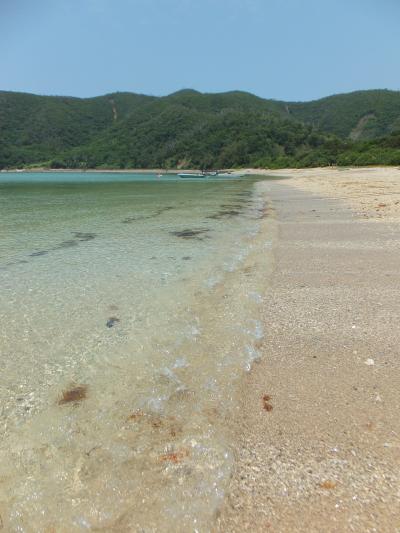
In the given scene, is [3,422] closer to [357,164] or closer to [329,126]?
[357,164]

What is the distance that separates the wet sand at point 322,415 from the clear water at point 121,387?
20cm

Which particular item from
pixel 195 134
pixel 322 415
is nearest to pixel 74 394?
pixel 322 415

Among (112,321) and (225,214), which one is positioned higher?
(112,321)

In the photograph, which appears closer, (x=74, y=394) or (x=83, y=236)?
(x=74, y=394)

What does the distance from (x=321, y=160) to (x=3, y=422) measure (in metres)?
87.3

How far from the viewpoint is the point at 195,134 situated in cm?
15412

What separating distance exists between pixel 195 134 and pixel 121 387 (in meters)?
162

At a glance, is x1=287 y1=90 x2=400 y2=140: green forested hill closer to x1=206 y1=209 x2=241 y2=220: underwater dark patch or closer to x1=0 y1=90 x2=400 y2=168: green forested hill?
x1=0 y1=90 x2=400 y2=168: green forested hill

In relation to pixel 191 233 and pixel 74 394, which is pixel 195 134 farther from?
pixel 74 394

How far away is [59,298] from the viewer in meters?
5.27

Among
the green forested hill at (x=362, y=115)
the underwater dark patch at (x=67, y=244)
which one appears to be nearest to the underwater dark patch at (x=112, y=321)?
the underwater dark patch at (x=67, y=244)

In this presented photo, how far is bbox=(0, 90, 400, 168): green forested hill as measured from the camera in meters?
128

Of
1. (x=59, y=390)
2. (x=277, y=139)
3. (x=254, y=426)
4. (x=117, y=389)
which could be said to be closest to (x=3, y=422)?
(x=59, y=390)

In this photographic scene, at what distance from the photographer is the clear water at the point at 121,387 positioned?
6.46 feet
